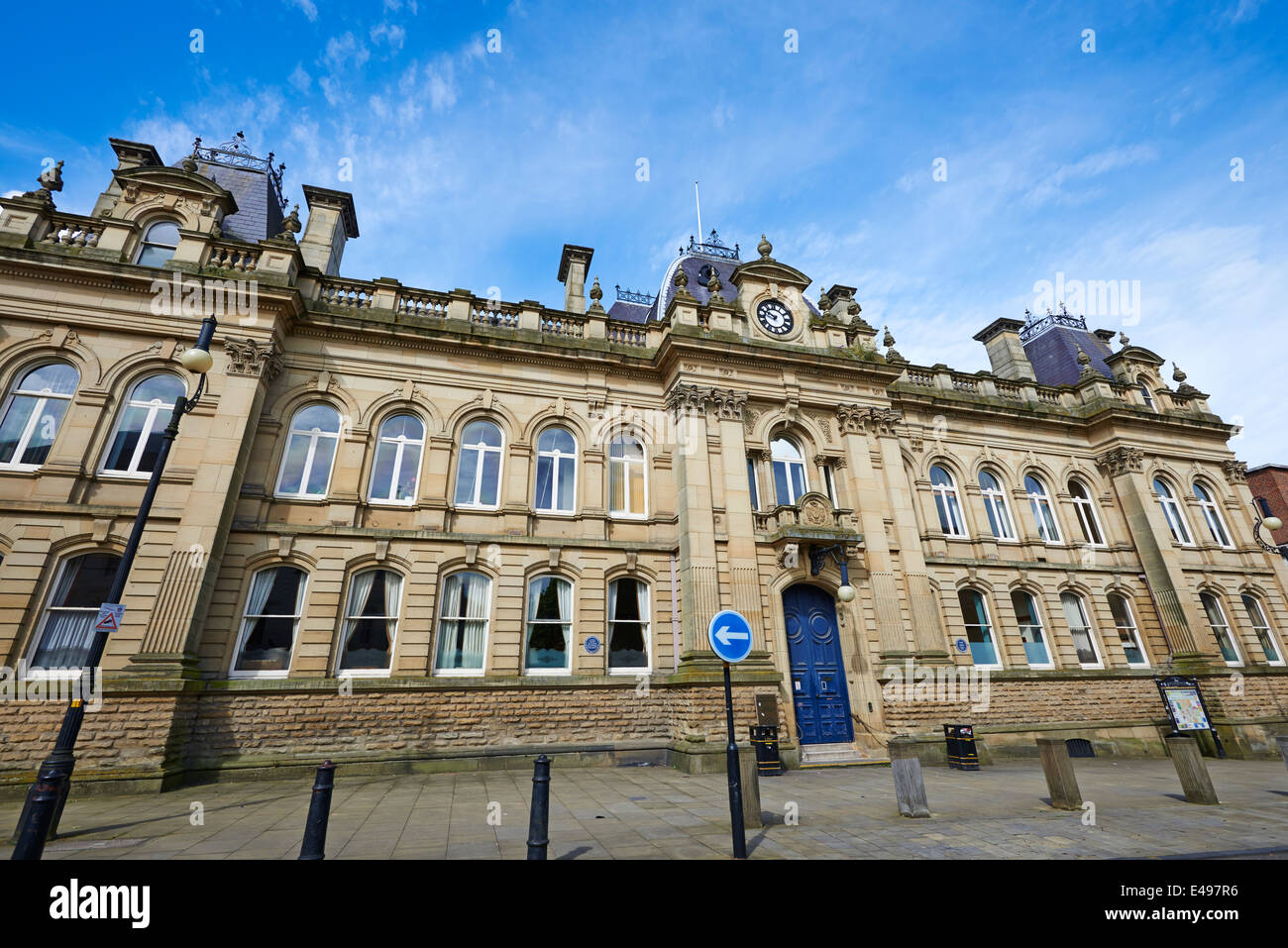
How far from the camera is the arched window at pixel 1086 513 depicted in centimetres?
2120

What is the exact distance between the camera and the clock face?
18.5 m

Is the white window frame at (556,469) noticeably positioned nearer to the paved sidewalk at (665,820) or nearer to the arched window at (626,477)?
the arched window at (626,477)

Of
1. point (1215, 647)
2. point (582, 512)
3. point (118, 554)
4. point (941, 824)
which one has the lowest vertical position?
point (941, 824)

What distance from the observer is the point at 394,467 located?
48.9ft

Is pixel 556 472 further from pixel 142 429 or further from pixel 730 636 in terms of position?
pixel 730 636

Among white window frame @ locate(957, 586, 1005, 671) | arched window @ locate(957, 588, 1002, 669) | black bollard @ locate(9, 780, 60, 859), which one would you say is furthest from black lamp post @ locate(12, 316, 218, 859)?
arched window @ locate(957, 588, 1002, 669)

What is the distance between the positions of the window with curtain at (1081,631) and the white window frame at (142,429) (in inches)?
1072

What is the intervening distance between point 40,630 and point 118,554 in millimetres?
1820

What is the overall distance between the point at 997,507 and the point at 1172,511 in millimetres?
8126

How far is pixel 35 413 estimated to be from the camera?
42.2 ft

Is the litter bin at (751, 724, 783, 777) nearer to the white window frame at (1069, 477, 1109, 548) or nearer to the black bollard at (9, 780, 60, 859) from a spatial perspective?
the black bollard at (9, 780, 60, 859)

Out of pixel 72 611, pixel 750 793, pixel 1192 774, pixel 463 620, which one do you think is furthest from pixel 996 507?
pixel 72 611
